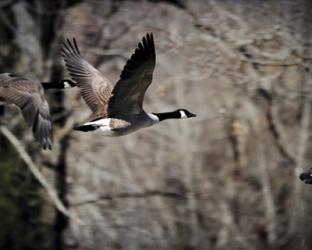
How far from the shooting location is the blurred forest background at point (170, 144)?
9.73 metres

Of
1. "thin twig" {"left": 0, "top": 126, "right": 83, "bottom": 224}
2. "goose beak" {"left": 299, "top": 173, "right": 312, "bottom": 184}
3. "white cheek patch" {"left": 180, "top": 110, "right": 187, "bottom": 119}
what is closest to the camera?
"goose beak" {"left": 299, "top": 173, "right": 312, "bottom": 184}

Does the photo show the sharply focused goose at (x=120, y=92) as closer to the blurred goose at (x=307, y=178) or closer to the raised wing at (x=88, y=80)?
the raised wing at (x=88, y=80)

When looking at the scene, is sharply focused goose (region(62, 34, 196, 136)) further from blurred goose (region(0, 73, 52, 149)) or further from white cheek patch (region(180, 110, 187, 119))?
blurred goose (region(0, 73, 52, 149))

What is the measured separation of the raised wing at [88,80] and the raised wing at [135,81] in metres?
0.34

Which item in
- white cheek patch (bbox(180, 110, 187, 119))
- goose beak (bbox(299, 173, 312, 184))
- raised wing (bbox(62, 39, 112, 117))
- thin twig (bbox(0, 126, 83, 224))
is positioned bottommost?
thin twig (bbox(0, 126, 83, 224))

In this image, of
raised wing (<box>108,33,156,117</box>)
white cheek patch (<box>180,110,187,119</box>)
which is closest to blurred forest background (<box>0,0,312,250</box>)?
white cheek patch (<box>180,110,187,119</box>)

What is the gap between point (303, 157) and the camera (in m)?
10.2

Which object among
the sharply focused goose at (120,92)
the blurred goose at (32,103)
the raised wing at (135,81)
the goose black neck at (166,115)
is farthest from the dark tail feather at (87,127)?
the goose black neck at (166,115)

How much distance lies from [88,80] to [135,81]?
1.11 m

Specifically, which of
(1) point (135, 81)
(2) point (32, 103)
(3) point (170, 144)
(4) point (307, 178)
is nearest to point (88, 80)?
(2) point (32, 103)

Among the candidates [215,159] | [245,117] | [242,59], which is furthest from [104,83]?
[215,159]

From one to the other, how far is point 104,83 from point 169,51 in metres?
1.55

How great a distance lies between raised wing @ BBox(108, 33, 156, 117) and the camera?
6.93 m

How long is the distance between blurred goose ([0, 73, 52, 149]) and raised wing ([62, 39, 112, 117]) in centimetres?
35
